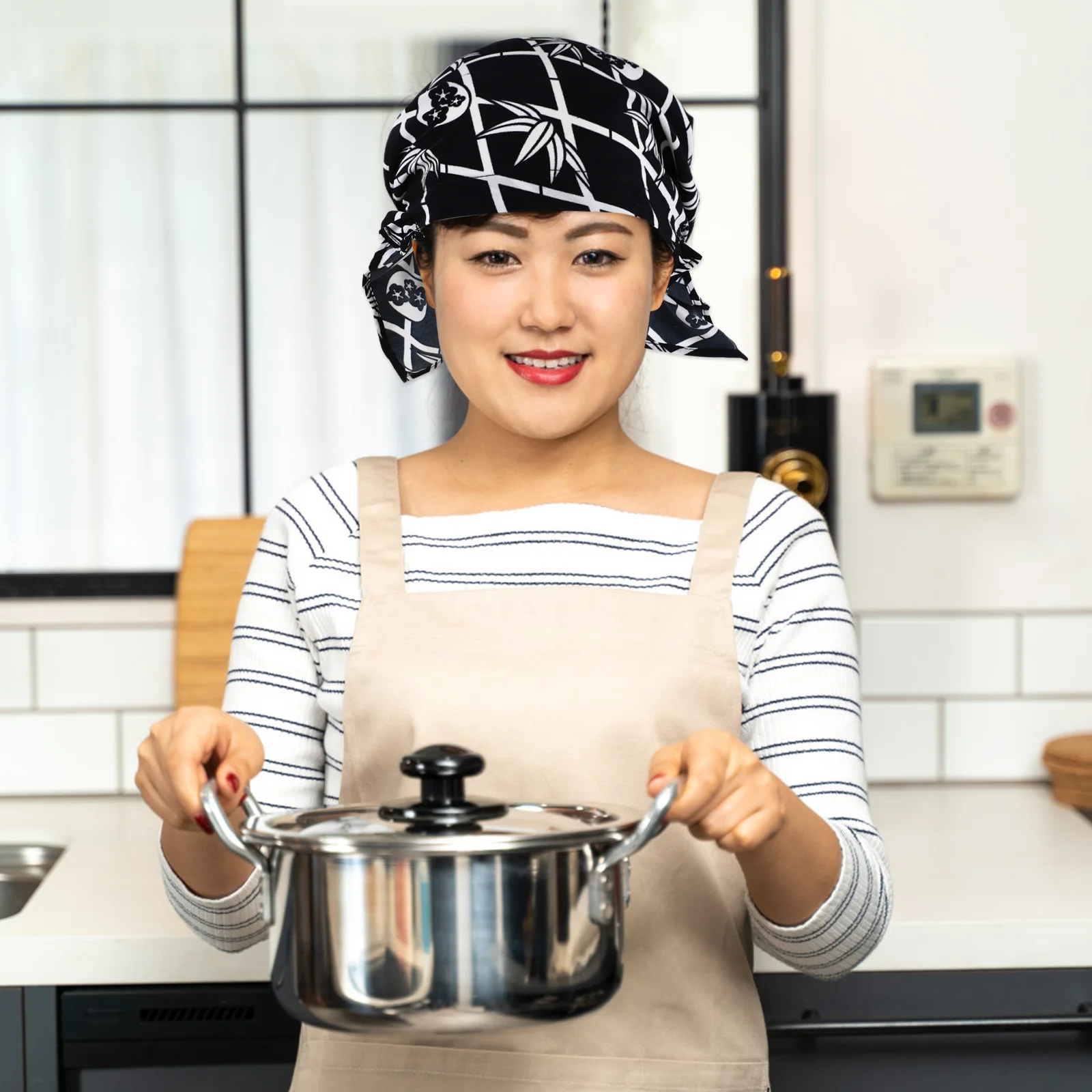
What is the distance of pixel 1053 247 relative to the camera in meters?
Result: 1.75

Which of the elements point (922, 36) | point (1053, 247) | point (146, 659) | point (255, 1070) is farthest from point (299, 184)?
point (255, 1070)

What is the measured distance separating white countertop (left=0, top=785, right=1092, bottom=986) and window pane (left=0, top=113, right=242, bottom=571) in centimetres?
42

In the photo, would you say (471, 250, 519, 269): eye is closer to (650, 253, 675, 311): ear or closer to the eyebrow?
the eyebrow

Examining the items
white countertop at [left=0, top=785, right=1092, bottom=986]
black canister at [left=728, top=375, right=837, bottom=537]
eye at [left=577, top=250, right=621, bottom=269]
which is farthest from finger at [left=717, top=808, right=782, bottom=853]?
black canister at [left=728, top=375, right=837, bottom=537]

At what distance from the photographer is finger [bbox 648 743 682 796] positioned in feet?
2.33

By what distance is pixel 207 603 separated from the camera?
1722 millimetres

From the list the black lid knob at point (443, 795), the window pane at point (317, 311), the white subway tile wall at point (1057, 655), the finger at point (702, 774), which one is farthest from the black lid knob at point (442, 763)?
the white subway tile wall at point (1057, 655)

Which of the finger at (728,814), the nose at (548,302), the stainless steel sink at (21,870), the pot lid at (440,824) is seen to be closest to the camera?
the pot lid at (440,824)

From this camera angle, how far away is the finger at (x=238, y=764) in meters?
0.77

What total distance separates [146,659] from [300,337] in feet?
1.44

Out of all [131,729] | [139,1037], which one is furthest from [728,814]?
[131,729]

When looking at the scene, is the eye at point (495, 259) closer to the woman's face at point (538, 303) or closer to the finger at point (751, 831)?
the woman's face at point (538, 303)

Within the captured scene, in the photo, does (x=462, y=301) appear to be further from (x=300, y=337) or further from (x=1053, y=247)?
(x=1053, y=247)

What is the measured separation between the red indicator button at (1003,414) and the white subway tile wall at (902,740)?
0.35 metres
